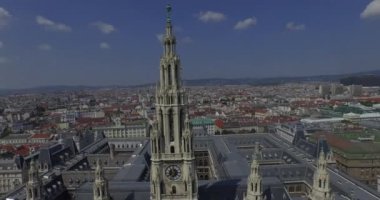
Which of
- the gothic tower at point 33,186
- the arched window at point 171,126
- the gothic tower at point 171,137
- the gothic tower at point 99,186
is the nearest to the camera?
the gothic tower at point 171,137

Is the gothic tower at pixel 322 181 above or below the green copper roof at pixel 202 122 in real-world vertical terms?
above

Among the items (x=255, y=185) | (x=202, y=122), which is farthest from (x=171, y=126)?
(x=202, y=122)

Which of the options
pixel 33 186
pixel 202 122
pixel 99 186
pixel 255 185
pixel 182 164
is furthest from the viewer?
pixel 202 122

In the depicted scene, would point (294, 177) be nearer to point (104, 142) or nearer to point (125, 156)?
point (125, 156)

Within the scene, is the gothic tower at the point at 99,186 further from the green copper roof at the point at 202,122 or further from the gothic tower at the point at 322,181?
the green copper roof at the point at 202,122

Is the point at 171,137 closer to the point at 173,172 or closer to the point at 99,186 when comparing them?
the point at 173,172

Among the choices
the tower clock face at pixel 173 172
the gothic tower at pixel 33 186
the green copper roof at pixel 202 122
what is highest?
the tower clock face at pixel 173 172

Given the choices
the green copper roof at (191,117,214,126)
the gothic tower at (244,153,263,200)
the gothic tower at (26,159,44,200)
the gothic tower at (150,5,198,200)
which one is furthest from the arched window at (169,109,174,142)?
the green copper roof at (191,117,214,126)

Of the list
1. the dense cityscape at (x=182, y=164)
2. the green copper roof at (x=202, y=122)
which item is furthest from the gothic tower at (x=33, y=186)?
the green copper roof at (x=202, y=122)
